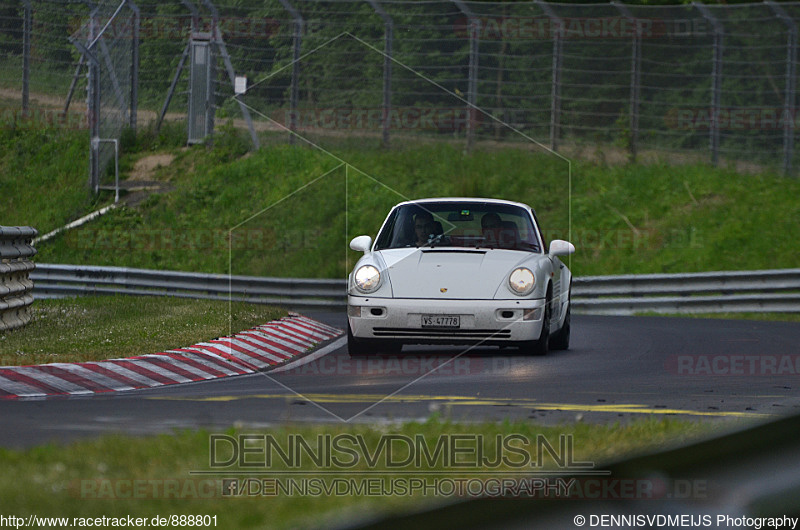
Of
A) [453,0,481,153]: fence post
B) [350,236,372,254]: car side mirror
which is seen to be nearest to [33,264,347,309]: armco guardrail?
[453,0,481,153]: fence post

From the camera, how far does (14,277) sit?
12.7 meters

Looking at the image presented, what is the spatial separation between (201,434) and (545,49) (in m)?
21.3

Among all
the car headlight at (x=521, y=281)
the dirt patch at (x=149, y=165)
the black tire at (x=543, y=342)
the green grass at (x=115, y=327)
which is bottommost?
the green grass at (x=115, y=327)

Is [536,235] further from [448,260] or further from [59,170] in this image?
[59,170]

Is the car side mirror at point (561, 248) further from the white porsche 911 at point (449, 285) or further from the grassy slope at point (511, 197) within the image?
the grassy slope at point (511, 197)

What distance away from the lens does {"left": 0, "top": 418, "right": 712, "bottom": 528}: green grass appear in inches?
162

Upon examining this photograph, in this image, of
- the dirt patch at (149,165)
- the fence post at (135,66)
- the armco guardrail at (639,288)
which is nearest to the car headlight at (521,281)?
the armco guardrail at (639,288)

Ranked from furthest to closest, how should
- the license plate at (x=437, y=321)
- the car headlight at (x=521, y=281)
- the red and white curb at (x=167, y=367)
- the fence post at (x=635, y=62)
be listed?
1. the fence post at (x=635, y=62)
2. the car headlight at (x=521, y=281)
3. the license plate at (x=437, y=321)
4. the red and white curb at (x=167, y=367)

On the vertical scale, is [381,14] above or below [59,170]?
above

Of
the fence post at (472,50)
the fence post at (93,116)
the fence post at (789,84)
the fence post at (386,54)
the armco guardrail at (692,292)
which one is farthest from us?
the fence post at (93,116)

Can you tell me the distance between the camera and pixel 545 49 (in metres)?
26.0

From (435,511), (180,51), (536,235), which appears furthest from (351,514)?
(180,51)

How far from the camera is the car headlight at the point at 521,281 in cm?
1048

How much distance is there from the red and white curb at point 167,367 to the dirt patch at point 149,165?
1628cm
